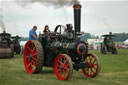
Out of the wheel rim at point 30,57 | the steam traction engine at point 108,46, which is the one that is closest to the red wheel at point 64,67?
the wheel rim at point 30,57

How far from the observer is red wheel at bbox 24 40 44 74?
711 centimetres

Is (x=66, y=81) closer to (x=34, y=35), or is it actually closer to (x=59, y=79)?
(x=59, y=79)

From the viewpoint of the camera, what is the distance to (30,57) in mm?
7613

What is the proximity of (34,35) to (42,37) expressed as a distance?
46cm

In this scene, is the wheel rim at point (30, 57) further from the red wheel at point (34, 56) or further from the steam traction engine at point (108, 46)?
the steam traction engine at point (108, 46)

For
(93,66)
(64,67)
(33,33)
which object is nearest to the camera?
(64,67)

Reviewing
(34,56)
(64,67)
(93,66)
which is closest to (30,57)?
(34,56)

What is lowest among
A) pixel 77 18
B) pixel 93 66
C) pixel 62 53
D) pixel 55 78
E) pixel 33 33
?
pixel 55 78

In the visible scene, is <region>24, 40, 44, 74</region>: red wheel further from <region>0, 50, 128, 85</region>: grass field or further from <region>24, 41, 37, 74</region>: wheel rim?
<region>0, 50, 128, 85</region>: grass field

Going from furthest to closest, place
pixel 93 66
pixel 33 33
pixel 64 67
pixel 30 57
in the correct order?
1. pixel 33 33
2. pixel 30 57
3. pixel 93 66
4. pixel 64 67

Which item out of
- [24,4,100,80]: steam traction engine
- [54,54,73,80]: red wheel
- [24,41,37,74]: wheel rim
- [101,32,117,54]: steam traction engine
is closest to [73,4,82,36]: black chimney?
[24,4,100,80]: steam traction engine

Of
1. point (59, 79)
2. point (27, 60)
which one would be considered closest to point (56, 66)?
point (59, 79)

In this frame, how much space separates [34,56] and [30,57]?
20 cm

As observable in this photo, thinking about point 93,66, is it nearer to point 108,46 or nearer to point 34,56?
point 34,56
